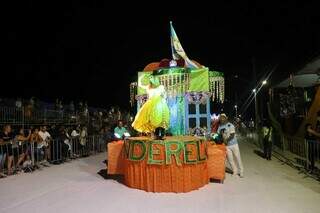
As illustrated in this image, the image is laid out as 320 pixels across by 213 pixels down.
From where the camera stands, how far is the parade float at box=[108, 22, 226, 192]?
8.51 meters

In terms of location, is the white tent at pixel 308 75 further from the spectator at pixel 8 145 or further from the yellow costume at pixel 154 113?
the spectator at pixel 8 145

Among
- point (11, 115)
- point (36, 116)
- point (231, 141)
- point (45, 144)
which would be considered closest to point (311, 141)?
point (231, 141)

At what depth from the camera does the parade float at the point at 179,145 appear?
8.51m

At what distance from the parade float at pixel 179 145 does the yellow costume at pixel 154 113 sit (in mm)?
395

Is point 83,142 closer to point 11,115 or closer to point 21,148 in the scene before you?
point 11,115

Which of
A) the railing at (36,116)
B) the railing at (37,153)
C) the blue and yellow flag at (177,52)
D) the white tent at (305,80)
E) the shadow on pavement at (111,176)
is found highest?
the blue and yellow flag at (177,52)

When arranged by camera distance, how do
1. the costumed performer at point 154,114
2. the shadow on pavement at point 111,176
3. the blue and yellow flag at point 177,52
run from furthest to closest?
the blue and yellow flag at point 177,52
the shadow on pavement at point 111,176
the costumed performer at point 154,114

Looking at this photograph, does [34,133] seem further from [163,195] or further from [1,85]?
[1,85]

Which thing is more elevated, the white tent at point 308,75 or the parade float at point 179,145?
the white tent at point 308,75

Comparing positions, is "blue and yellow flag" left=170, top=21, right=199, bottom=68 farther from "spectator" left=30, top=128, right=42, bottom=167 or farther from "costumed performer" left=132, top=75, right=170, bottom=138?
"spectator" left=30, top=128, right=42, bottom=167

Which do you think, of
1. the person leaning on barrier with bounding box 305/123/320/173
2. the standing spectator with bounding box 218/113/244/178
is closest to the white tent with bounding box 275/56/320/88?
the person leaning on barrier with bounding box 305/123/320/173

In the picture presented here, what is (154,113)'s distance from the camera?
9836 mm

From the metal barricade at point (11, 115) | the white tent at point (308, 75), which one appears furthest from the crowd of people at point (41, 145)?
the white tent at point (308, 75)

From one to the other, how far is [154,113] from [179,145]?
1598 millimetres
